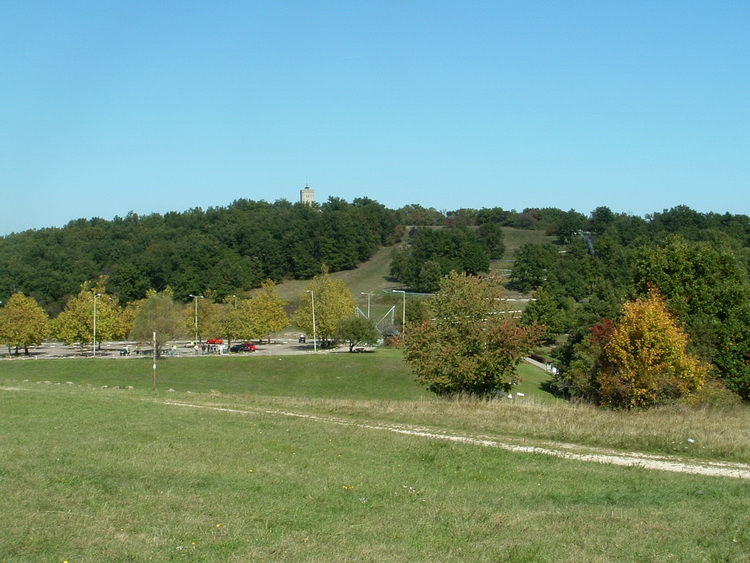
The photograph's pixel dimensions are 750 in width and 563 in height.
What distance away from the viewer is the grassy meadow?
7.95 metres

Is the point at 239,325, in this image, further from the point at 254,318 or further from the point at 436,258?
the point at 436,258

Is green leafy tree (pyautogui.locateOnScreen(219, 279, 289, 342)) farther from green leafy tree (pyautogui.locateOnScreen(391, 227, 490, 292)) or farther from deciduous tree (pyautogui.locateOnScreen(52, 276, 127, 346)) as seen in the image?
green leafy tree (pyautogui.locateOnScreen(391, 227, 490, 292))

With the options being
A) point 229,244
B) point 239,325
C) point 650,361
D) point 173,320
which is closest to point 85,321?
point 173,320

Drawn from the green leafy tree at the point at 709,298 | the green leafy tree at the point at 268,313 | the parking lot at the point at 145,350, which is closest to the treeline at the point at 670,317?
the green leafy tree at the point at 709,298

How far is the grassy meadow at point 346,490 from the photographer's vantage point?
7.95 meters

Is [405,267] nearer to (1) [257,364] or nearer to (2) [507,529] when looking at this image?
(1) [257,364]

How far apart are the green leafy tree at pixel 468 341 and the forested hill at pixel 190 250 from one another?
293ft

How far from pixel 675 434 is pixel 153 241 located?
135m

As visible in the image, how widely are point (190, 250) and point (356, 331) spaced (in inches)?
2804

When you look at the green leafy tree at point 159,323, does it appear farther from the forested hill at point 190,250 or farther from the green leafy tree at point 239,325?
the forested hill at point 190,250

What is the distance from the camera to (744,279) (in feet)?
153

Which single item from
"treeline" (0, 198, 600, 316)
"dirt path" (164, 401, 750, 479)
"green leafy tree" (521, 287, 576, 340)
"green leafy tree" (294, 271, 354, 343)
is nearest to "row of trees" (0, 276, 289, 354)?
"green leafy tree" (294, 271, 354, 343)

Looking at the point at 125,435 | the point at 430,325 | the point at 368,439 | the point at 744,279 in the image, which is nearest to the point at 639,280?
the point at 744,279

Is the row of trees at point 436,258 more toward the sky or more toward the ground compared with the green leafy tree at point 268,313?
more toward the sky
